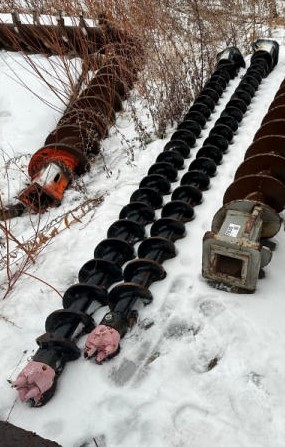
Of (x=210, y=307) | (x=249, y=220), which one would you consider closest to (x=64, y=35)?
(x=249, y=220)

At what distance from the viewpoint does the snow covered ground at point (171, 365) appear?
1848mm

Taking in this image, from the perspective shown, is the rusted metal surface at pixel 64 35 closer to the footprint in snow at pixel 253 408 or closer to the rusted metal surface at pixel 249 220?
the rusted metal surface at pixel 249 220

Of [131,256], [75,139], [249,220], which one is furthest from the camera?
[75,139]

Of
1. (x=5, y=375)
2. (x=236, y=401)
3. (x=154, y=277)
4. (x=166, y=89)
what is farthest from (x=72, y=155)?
(x=236, y=401)

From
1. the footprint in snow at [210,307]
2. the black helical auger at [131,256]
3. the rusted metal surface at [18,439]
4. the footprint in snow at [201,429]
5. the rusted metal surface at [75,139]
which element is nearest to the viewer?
the rusted metal surface at [18,439]

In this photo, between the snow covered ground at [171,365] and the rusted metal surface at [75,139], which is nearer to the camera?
the snow covered ground at [171,365]

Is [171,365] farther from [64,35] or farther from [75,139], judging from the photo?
[64,35]

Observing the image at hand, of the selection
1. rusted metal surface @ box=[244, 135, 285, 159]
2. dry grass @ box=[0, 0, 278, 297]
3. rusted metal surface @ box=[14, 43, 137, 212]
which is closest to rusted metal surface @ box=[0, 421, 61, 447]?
rusted metal surface @ box=[14, 43, 137, 212]

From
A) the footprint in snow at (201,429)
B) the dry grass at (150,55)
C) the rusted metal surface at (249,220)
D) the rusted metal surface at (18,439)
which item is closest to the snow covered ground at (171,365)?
the footprint in snow at (201,429)

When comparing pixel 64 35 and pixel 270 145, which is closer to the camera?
pixel 270 145

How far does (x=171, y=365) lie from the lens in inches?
82.4

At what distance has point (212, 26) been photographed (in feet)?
19.5

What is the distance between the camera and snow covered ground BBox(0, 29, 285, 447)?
1.85 meters

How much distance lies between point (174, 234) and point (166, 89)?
7.03 feet
